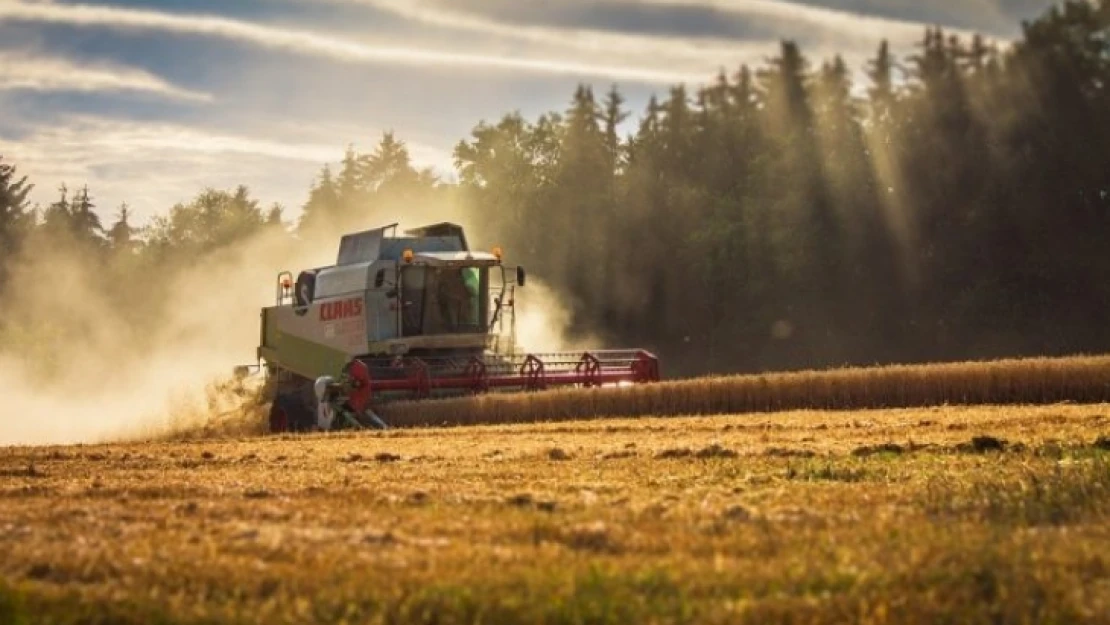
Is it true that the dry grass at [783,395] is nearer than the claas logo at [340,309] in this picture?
Yes

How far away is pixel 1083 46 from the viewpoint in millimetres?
50656

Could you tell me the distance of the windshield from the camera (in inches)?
1168

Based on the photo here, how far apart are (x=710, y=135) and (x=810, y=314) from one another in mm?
14027

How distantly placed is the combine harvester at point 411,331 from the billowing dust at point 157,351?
6.85ft

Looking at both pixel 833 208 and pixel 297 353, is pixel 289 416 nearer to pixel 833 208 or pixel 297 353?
pixel 297 353

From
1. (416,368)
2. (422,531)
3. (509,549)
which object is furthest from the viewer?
(416,368)

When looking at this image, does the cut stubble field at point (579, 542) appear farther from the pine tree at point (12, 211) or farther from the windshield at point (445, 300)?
the pine tree at point (12, 211)

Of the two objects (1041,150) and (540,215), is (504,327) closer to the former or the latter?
(1041,150)

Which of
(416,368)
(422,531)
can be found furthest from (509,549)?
(416,368)

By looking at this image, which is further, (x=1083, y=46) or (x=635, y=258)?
(x=635, y=258)

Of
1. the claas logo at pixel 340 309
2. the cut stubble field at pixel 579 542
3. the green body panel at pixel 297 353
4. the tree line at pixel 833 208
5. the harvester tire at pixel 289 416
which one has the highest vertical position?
the tree line at pixel 833 208

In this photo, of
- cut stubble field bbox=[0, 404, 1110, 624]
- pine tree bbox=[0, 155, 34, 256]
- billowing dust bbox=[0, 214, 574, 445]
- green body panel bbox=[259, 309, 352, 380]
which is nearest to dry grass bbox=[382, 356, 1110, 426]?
green body panel bbox=[259, 309, 352, 380]

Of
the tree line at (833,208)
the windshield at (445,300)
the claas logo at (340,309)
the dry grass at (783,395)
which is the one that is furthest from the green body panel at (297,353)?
the tree line at (833,208)

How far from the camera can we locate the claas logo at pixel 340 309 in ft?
97.4
